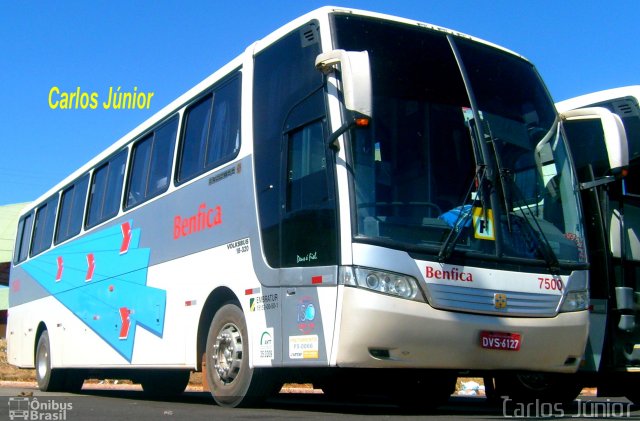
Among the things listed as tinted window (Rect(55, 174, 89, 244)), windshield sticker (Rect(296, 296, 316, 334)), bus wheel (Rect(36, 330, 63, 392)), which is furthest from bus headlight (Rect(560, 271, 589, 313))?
bus wheel (Rect(36, 330, 63, 392))

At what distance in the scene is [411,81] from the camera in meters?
7.79

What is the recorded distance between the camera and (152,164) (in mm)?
11398

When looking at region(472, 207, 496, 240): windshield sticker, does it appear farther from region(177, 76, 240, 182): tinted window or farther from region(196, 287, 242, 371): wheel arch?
region(196, 287, 242, 371): wheel arch

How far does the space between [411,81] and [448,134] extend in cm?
58

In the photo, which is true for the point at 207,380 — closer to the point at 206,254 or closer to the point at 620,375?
the point at 206,254

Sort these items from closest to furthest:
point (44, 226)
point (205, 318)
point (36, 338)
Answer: point (205, 318), point (36, 338), point (44, 226)

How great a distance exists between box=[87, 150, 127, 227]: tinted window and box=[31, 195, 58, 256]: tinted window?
2.63 m

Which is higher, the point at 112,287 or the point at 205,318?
the point at 112,287

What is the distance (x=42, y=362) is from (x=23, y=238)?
3.75m

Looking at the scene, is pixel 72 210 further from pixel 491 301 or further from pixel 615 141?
pixel 615 141

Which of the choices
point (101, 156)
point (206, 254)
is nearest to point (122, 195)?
point (101, 156)

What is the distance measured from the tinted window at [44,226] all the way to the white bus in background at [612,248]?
405 inches

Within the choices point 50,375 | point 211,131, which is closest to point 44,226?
point 50,375

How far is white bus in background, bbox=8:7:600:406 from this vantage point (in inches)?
279
